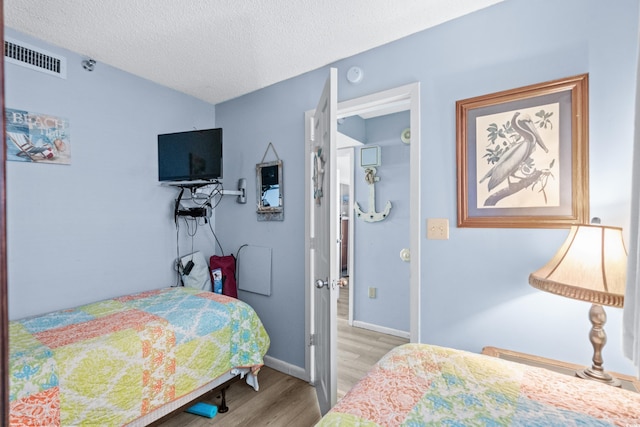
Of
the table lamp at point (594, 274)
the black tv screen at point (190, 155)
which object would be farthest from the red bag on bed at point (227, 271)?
the table lamp at point (594, 274)

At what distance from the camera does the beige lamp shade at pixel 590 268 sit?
108 cm

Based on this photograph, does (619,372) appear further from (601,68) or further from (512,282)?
(601,68)

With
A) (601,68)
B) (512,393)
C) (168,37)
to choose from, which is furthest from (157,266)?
(601,68)

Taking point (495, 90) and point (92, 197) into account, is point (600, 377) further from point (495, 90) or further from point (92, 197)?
point (92, 197)

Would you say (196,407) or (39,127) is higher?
(39,127)

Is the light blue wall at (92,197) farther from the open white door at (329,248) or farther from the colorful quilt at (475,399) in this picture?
the colorful quilt at (475,399)

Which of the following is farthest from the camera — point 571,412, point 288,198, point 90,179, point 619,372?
point 288,198

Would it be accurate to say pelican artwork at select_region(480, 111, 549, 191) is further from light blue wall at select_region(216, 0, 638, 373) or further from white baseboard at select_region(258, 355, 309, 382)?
white baseboard at select_region(258, 355, 309, 382)

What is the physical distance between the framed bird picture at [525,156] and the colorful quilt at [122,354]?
1704 mm

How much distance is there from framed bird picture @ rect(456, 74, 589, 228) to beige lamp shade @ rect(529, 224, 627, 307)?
258mm

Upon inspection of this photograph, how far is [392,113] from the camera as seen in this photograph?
11.1 ft

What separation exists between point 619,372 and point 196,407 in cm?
234

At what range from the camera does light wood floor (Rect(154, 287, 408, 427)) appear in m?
1.90

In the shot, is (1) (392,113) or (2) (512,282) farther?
(1) (392,113)
